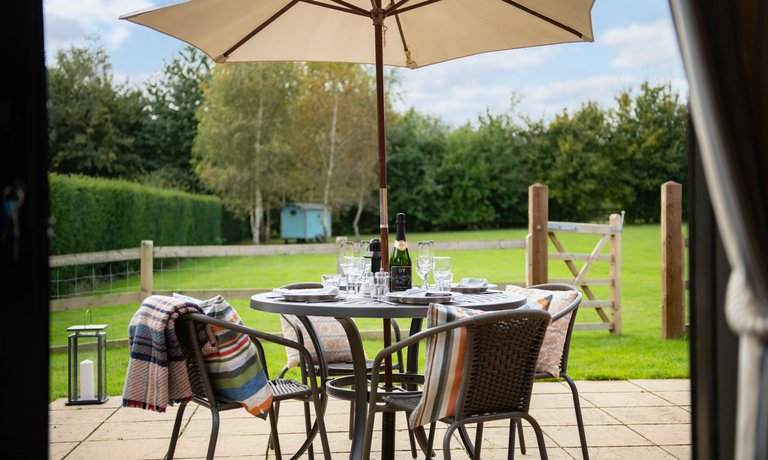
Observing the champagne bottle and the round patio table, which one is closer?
the round patio table

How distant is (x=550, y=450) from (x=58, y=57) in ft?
83.4

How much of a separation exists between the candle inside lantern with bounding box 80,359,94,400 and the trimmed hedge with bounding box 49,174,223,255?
17.1 feet

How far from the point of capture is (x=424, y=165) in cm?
2673

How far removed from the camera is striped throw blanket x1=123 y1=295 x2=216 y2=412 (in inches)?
112

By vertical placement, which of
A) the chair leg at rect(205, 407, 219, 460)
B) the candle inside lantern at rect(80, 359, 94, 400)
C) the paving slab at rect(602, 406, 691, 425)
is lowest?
the paving slab at rect(602, 406, 691, 425)

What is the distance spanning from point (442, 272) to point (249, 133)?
21212 mm

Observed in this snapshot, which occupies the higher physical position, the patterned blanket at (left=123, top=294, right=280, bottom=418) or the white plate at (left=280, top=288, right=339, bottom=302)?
the white plate at (left=280, top=288, right=339, bottom=302)

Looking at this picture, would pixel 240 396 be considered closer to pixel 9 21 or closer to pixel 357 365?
pixel 357 365

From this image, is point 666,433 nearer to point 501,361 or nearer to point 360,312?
point 501,361

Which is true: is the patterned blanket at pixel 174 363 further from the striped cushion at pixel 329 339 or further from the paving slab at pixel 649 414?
the paving slab at pixel 649 414

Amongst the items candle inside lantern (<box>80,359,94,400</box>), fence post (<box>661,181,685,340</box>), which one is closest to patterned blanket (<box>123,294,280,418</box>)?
candle inside lantern (<box>80,359,94,400</box>)

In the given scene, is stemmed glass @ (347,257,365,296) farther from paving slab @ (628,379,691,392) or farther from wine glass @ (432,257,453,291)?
paving slab @ (628,379,691,392)

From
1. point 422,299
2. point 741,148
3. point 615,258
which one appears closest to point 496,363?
point 422,299

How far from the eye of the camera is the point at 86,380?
5.07 metres
